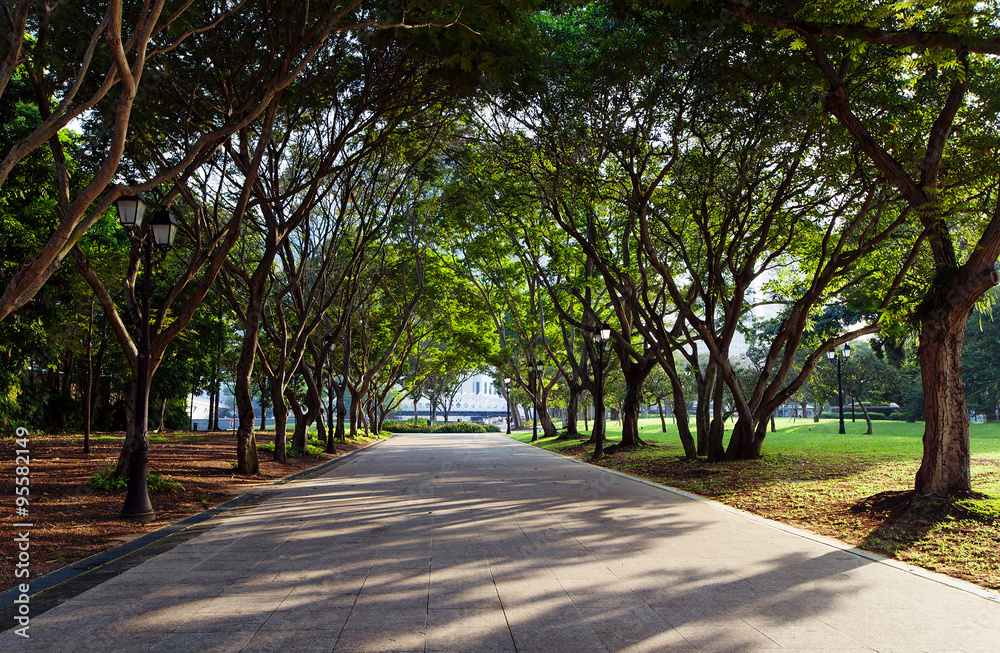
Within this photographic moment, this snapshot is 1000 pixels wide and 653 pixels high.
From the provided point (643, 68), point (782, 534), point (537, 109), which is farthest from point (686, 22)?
point (782, 534)

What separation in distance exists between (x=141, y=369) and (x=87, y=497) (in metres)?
2.52

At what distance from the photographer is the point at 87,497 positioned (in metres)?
9.65

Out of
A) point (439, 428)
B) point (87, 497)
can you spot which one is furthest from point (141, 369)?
point (439, 428)

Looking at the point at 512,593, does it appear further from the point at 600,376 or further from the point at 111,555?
the point at 600,376

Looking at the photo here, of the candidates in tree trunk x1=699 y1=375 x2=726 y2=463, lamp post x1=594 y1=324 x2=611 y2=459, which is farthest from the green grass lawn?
lamp post x1=594 y1=324 x2=611 y2=459

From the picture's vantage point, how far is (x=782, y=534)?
25.3 ft

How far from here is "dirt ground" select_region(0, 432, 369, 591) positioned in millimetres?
6711

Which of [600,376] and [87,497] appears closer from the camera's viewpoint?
[87,497]

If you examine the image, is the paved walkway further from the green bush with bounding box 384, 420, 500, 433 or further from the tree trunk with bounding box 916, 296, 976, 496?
A: the green bush with bounding box 384, 420, 500, 433

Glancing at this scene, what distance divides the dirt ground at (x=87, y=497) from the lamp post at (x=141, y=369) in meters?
0.27

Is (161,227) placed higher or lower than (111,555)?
higher

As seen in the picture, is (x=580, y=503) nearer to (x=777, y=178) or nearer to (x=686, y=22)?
(x=686, y=22)

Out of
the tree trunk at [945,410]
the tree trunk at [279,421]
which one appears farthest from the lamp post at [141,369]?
the tree trunk at [945,410]

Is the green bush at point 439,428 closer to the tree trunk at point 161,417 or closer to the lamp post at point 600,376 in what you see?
the tree trunk at point 161,417
